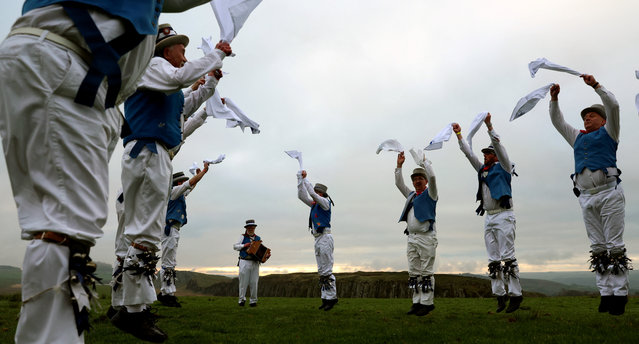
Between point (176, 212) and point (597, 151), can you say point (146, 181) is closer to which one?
point (597, 151)

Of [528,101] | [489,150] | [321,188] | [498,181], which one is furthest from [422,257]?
[321,188]

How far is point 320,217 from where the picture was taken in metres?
12.3

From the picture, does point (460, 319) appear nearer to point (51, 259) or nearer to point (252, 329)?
point (252, 329)

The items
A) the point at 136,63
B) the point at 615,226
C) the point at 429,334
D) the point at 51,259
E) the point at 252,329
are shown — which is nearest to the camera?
the point at 51,259

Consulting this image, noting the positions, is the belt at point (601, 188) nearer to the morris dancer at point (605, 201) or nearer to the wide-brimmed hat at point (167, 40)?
the morris dancer at point (605, 201)

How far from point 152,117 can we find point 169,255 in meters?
8.09

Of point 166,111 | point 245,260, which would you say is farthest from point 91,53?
point 245,260

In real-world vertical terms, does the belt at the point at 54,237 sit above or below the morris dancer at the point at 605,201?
below

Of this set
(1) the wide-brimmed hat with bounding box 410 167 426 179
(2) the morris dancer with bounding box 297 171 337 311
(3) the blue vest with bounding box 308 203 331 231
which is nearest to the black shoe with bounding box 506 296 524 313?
(1) the wide-brimmed hat with bounding box 410 167 426 179

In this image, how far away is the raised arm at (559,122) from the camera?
8.17 m

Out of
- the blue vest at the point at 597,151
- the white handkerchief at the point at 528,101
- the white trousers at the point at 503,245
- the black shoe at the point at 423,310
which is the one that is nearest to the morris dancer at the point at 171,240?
the black shoe at the point at 423,310

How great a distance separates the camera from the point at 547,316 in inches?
→ 304

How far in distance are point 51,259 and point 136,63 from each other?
1.15 m

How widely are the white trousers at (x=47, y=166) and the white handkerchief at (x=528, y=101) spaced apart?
7240mm
